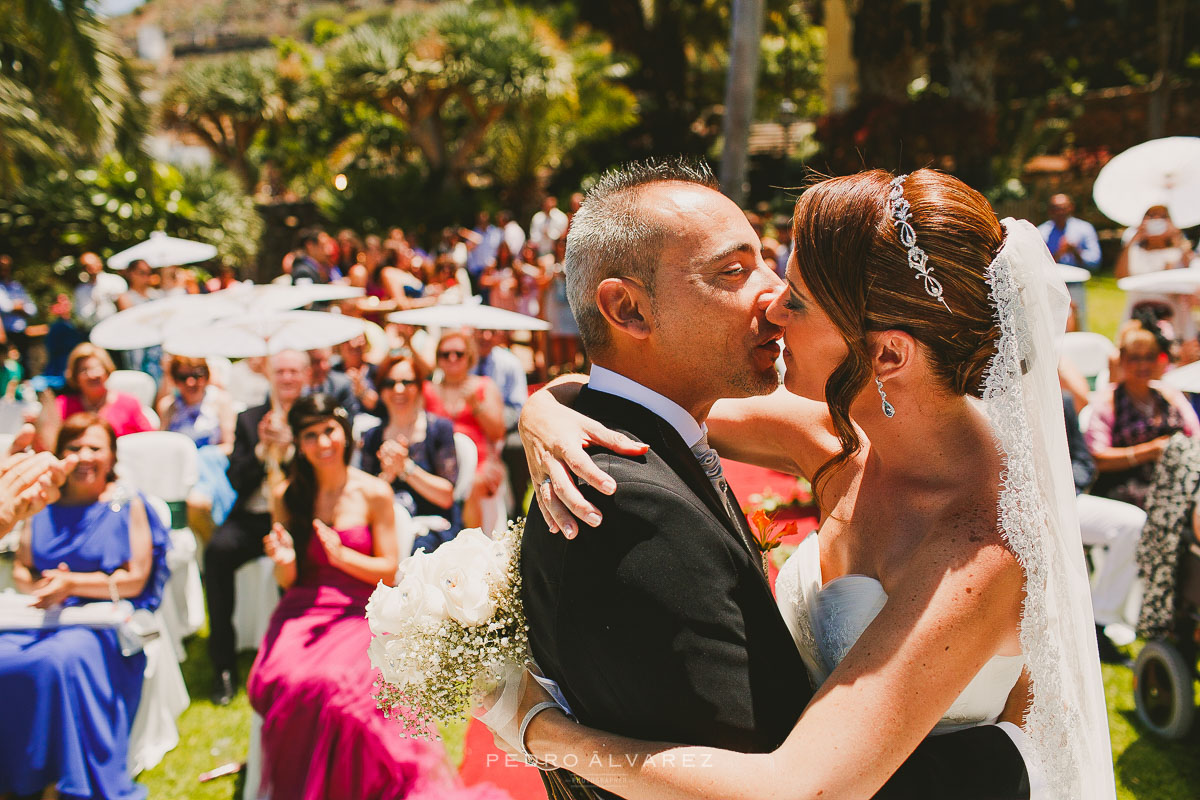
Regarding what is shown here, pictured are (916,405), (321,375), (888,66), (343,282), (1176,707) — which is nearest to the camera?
(916,405)

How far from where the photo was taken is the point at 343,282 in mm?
12188

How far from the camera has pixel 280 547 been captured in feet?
13.9

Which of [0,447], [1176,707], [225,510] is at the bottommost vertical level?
[1176,707]

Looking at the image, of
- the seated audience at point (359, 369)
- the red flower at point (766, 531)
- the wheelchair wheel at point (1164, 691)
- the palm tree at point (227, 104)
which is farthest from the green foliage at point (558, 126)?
the red flower at point (766, 531)

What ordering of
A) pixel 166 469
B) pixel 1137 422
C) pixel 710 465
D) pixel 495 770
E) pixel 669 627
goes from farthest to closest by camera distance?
pixel 166 469, pixel 1137 422, pixel 495 770, pixel 710 465, pixel 669 627

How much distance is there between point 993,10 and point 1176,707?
19.7 meters

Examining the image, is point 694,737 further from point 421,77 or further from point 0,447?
point 421,77

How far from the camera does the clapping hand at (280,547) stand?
4.18 metres

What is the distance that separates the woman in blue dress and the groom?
3223 mm

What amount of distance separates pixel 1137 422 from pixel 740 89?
6110mm

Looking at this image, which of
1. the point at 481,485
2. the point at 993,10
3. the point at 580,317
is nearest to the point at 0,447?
the point at 481,485

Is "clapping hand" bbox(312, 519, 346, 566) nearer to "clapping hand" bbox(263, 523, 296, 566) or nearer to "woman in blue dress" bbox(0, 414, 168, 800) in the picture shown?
"clapping hand" bbox(263, 523, 296, 566)

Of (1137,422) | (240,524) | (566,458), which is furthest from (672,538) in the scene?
(1137,422)

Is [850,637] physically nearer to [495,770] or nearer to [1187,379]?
[495,770]
